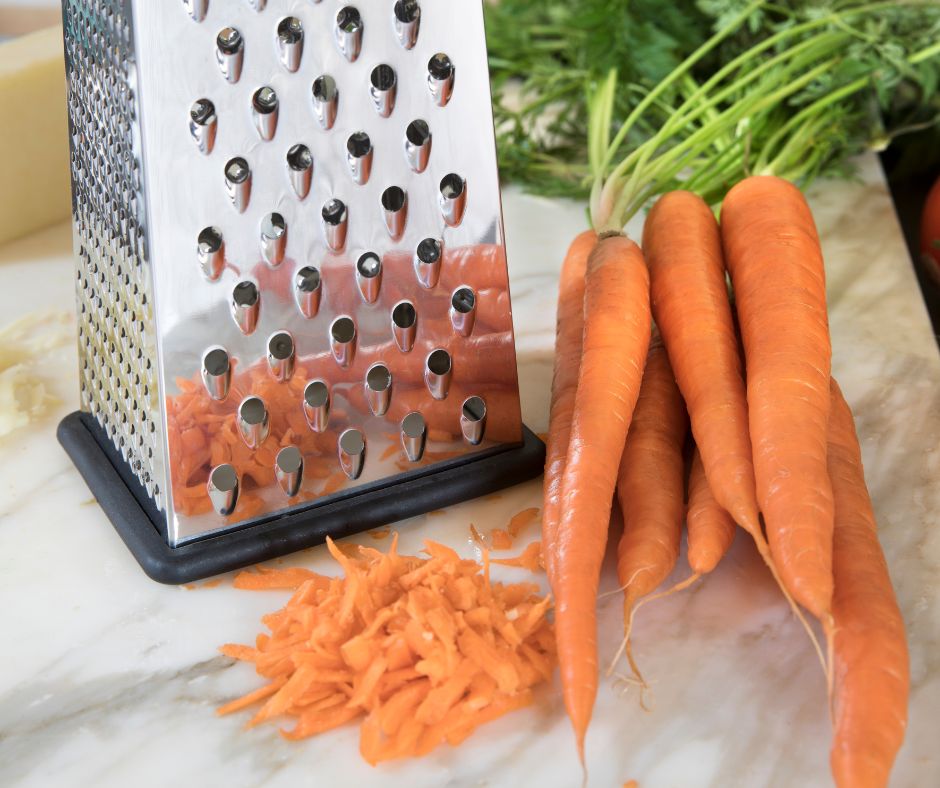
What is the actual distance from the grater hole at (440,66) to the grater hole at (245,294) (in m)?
0.21

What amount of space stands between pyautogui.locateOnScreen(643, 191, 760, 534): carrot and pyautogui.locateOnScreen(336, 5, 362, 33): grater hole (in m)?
0.40

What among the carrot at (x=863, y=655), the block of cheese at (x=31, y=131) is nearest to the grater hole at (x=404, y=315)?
the carrot at (x=863, y=655)

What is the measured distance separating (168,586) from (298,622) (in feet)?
0.48

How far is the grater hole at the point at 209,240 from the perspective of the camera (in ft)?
2.78

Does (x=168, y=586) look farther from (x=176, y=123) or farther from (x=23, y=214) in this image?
(x=23, y=214)

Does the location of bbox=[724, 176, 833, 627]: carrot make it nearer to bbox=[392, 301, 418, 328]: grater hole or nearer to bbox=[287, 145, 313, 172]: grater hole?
bbox=[392, 301, 418, 328]: grater hole

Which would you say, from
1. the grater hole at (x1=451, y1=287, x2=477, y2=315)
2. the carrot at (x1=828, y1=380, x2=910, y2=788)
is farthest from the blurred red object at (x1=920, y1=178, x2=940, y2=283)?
the grater hole at (x1=451, y1=287, x2=477, y2=315)

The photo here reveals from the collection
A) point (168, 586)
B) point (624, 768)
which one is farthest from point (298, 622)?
point (624, 768)

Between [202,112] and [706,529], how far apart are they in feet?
1.60

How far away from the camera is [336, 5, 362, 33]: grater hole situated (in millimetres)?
830

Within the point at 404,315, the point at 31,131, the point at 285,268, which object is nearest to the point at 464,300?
the point at 404,315

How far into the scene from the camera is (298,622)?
0.84 metres

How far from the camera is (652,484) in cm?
96

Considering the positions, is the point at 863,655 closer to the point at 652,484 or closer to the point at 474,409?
the point at 652,484
